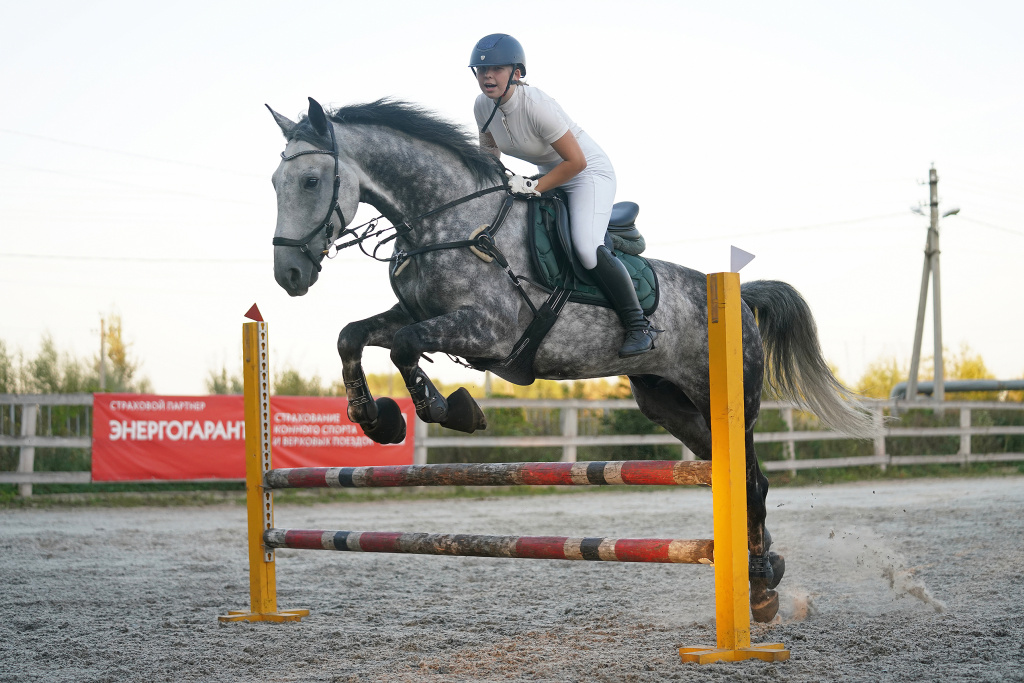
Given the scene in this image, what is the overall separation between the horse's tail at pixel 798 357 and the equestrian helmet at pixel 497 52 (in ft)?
5.90

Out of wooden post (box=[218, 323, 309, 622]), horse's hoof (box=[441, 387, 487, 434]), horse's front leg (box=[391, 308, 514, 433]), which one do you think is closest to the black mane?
horse's front leg (box=[391, 308, 514, 433])

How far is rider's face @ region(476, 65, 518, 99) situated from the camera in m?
3.21

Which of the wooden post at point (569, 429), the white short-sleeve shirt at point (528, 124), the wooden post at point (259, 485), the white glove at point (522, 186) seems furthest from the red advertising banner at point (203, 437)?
the white glove at point (522, 186)

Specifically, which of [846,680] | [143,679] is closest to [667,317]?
[846,680]

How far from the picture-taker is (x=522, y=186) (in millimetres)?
3309

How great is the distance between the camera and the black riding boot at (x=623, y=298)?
3.33m

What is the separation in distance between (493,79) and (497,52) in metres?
0.09

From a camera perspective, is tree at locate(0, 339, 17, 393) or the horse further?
tree at locate(0, 339, 17, 393)

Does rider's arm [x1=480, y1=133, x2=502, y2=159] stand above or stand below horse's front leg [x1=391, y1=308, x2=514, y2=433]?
above

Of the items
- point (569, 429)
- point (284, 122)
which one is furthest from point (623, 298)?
point (569, 429)

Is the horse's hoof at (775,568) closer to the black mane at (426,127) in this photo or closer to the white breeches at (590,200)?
the white breeches at (590,200)

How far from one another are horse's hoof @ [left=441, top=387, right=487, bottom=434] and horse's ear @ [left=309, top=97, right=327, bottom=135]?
104 cm

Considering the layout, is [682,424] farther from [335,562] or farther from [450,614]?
[335,562]

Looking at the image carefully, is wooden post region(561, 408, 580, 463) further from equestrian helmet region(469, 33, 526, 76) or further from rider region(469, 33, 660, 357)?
equestrian helmet region(469, 33, 526, 76)
